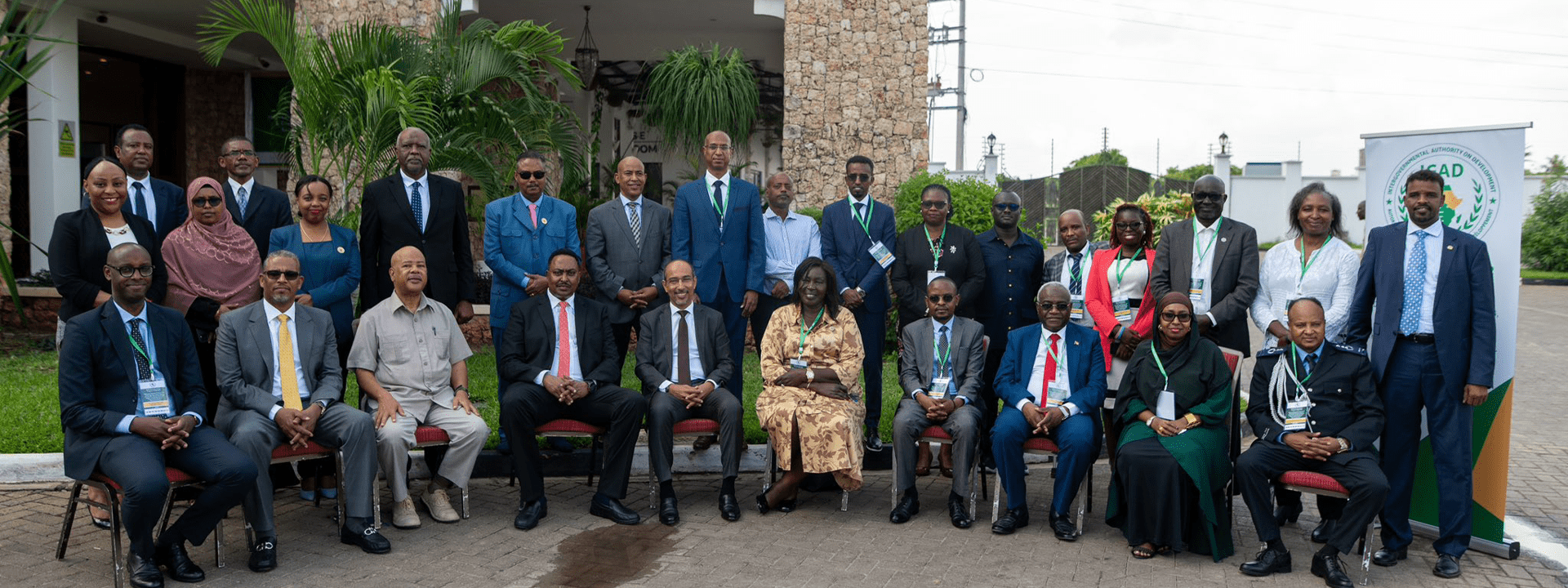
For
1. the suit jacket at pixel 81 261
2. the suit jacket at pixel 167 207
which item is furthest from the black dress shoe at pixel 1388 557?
the suit jacket at pixel 167 207

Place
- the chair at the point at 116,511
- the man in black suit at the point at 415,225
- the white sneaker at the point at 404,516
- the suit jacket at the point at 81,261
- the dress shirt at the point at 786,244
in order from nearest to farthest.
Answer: the chair at the point at 116,511
the suit jacket at the point at 81,261
the white sneaker at the point at 404,516
the man in black suit at the point at 415,225
the dress shirt at the point at 786,244

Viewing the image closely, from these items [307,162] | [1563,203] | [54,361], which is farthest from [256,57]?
[1563,203]

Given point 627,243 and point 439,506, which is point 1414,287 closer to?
point 627,243

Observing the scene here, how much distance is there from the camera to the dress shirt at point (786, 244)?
6.95 metres

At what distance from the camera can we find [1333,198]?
596 centimetres

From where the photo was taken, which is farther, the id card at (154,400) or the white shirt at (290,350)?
the white shirt at (290,350)

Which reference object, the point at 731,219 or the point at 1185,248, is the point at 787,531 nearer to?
the point at 731,219

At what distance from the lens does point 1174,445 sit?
5301mm

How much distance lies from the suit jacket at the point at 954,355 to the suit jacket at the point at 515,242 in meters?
2.15

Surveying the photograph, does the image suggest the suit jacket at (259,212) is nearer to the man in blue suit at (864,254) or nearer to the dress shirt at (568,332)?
the dress shirt at (568,332)

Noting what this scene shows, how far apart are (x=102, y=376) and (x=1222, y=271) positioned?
5.60 meters

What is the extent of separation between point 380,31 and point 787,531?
17.9 feet

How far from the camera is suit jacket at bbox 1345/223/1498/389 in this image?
513cm

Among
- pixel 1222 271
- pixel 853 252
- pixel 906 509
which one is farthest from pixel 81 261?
pixel 1222 271
